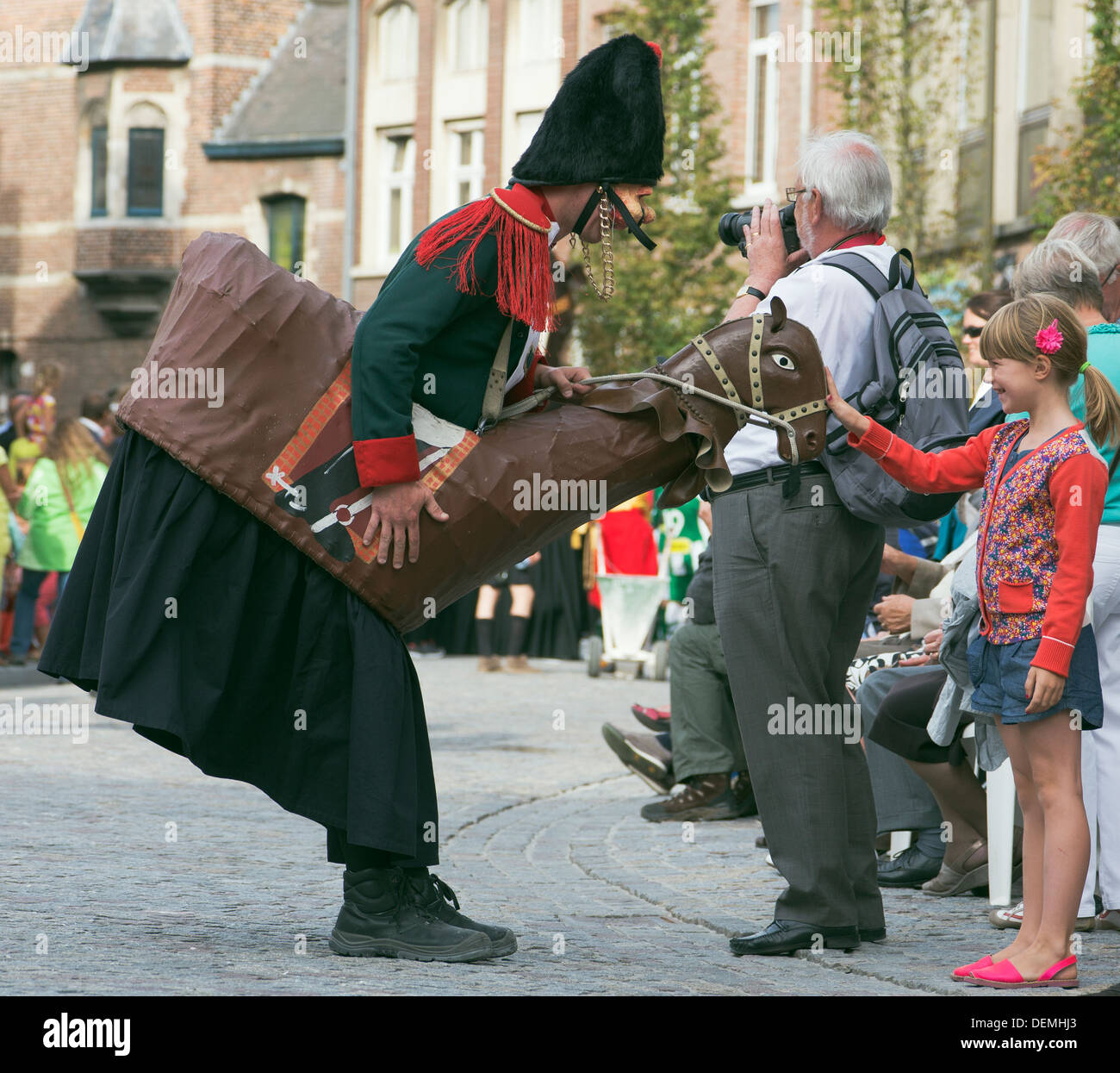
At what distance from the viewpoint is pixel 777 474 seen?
5133 mm

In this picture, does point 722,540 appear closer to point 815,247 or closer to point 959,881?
point 815,247

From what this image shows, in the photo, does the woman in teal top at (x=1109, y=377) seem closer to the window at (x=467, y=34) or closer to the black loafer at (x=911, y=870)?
the black loafer at (x=911, y=870)

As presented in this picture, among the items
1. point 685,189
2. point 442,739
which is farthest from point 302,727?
point 685,189

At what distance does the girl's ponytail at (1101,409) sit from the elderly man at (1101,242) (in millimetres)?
801

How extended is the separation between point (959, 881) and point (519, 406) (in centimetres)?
267

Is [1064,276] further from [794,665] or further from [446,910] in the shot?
[446,910]

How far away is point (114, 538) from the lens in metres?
4.67

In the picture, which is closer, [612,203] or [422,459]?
[422,459]

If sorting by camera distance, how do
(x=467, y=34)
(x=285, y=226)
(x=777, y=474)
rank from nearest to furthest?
(x=777, y=474)
(x=467, y=34)
(x=285, y=226)

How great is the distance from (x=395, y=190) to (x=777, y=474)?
3280 cm

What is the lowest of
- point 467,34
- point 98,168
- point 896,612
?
point 896,612

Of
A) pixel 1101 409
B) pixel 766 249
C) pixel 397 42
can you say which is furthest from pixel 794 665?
pixel 397 42

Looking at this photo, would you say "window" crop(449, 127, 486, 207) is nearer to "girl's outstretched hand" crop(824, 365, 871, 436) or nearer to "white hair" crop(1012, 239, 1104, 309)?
"white hair" crop(1012, 239, 1104, 309)

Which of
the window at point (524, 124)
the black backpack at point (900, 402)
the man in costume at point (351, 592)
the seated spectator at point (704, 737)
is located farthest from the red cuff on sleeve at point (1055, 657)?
the window at point (524, 124)
